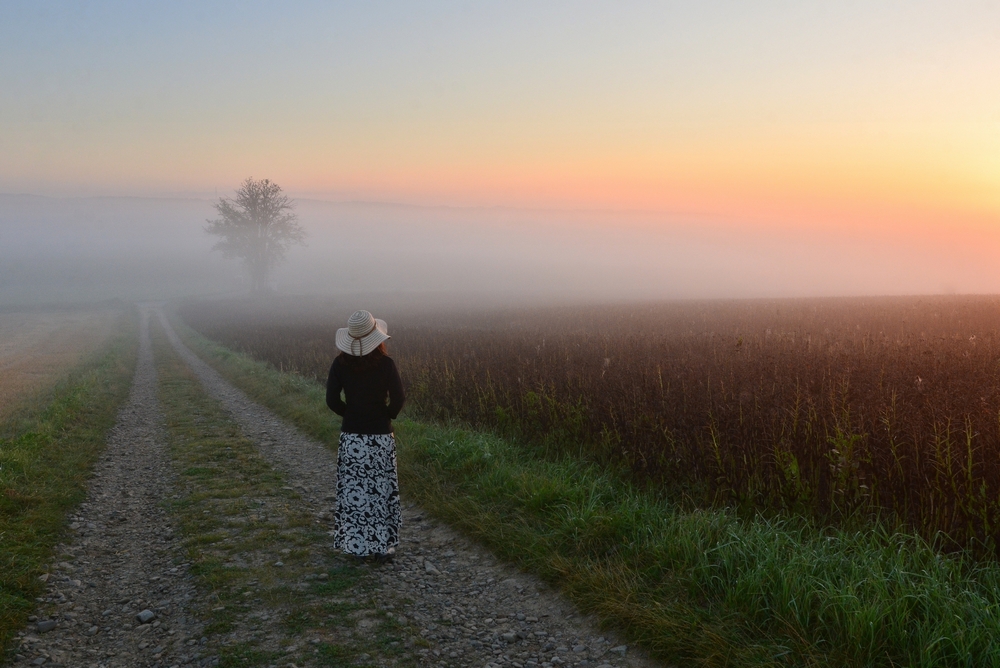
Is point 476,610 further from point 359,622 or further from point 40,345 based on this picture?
point 40,345

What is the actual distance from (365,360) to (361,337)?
24cm

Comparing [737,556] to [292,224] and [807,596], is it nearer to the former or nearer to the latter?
[807,596]

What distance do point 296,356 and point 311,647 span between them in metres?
19.3

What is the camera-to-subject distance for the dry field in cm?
1925

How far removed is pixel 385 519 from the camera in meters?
6.17

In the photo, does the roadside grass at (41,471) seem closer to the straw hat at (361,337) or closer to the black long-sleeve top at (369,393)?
the black long-sleeve top at (369,393)

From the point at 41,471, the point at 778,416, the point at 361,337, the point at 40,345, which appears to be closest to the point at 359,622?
the point at 361,337

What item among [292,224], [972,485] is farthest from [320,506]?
[292,224]

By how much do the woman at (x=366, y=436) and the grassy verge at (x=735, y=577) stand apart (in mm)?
985

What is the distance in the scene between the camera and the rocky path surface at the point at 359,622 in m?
4.39

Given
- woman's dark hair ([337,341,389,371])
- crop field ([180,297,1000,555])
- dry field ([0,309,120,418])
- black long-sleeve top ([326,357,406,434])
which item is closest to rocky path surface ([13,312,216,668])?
black long-sleeve top ([326,357,406,434])

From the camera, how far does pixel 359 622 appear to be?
188 inches

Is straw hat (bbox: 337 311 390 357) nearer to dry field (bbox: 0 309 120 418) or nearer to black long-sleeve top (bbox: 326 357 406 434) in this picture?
black long-sleeve top (bbox: 326 357 406 434)

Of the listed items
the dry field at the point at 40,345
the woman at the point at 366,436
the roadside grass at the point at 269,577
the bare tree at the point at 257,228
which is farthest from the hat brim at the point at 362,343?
the bare tree at the point at 257,228
